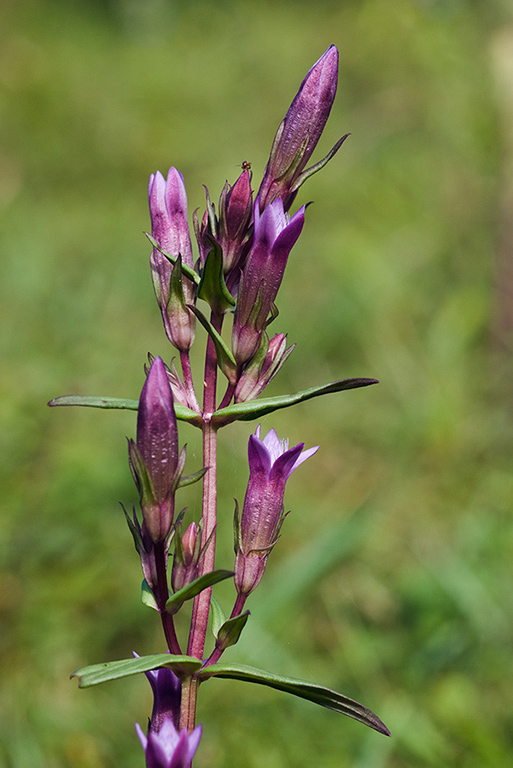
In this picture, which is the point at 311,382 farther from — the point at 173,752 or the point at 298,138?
the point at 173,752

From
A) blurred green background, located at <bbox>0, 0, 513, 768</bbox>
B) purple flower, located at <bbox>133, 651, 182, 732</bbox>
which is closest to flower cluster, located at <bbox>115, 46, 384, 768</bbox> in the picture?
purple flower, located at <bbox>133, 651, 182, 732</bbox>

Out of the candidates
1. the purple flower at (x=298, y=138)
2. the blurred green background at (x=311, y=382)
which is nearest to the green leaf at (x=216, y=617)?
the purple flower at (x=298, y=138)

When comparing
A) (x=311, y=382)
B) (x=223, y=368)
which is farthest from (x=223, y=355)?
(x=311, y=382)

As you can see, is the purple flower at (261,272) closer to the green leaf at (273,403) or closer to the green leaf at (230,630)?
the green leaf at (273,403)

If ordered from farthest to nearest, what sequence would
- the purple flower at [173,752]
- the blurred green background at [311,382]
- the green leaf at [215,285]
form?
the blurred green background at [311,382] < the green leaf at [215,285] < the purple flower at [173,752]

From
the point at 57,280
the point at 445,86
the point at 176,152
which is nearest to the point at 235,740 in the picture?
the point at 57,280

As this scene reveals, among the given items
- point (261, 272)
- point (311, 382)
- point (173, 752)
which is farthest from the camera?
point (311, 382)

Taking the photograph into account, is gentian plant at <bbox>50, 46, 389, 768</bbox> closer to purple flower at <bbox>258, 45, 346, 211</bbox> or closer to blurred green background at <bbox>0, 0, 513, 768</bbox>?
purple flower at <bbox>258, 45, 346, 211</bbox>
